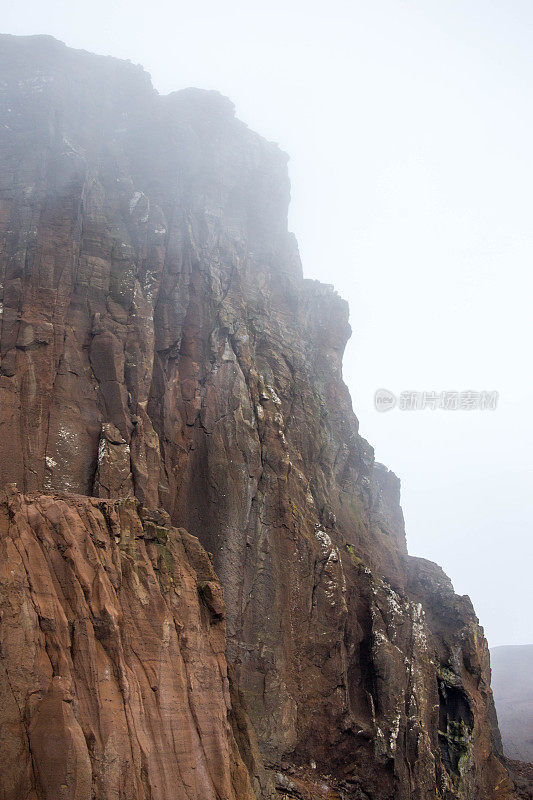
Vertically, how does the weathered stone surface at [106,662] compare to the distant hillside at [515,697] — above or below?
above

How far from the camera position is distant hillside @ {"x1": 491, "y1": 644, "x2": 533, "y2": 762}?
277ft

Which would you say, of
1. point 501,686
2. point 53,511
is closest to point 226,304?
point 53,511

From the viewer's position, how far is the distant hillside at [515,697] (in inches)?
3329

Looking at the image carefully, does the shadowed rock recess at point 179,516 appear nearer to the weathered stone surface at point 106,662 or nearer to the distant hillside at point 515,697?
the weathered stone surface at point 106,662

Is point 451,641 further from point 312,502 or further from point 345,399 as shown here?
point 345,399

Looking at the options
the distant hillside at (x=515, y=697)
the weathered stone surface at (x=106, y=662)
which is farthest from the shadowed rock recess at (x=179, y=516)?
the distant hillside at (x=515, y=697)

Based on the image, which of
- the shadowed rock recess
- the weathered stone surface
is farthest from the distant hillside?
the weathered stone surface

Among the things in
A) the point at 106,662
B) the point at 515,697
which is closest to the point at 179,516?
the point at 106,662

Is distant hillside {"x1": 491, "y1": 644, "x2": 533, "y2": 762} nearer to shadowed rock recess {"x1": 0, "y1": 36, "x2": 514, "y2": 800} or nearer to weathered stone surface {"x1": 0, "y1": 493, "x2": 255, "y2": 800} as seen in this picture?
shadowed rock recess {"x1": 0, "y1": 36, "x2": 514, "y2": 800}

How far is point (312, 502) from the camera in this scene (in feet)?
144

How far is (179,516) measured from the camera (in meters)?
39.6

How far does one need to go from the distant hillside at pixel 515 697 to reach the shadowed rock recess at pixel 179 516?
43.1m

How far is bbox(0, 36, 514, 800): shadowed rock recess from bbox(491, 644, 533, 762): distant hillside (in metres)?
43.1

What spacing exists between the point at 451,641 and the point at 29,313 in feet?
122
